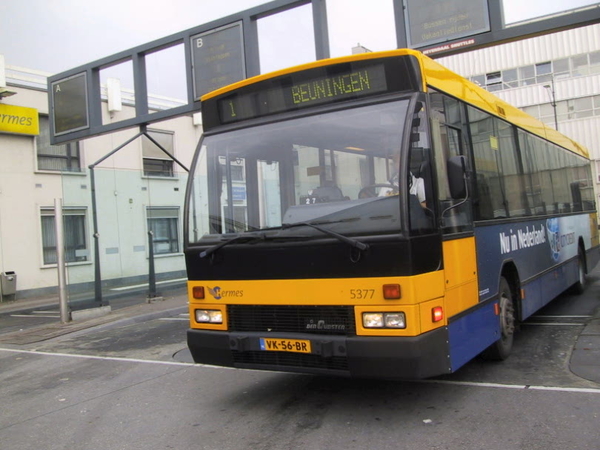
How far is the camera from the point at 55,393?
683 cm

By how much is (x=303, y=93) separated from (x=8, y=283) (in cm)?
1669

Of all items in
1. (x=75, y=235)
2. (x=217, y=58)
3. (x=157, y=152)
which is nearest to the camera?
(x=217, y=58)

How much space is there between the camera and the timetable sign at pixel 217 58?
10859 mm

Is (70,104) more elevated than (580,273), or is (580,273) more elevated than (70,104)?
(70,104)

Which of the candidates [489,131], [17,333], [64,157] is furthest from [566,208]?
[64,157]

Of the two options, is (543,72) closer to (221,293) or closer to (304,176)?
(304,176)

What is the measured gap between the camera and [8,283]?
734 inches

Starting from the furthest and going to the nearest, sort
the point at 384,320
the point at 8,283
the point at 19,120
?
the point at 19,120 → the point at 8,283 → the point at 384,320

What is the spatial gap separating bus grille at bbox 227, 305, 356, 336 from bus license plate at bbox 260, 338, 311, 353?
3.8 inches

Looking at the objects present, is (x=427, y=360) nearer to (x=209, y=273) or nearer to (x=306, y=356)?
(x=306, y=356)

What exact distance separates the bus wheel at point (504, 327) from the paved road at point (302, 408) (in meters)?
0.14

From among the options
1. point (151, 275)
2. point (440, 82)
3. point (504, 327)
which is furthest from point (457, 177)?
point (151, 275)

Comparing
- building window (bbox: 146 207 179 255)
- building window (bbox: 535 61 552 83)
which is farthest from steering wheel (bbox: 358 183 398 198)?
building window (bbox: 535 61 552 83)

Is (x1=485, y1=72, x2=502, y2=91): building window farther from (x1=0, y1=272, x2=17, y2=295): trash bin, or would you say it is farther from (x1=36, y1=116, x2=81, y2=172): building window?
(x1=0, y1=272, x2=17, y2=295): trash bin
